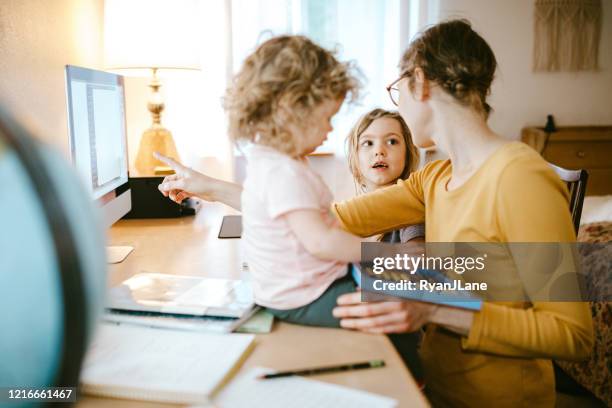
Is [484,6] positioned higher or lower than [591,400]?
higher

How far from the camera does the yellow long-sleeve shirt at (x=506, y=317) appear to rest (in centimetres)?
90

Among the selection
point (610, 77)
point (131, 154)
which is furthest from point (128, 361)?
point (610, 77)

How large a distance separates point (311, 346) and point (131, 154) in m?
2.42

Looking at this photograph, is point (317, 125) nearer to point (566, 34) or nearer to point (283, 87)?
point (283, 87)

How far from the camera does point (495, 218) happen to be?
3.26 ft

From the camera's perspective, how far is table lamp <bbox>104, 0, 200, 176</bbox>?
7.39 ft

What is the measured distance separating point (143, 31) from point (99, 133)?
106cm

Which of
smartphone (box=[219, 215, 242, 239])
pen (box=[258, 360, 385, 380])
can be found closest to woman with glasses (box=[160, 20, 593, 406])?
pen (box=[258, 360, 385, 380])

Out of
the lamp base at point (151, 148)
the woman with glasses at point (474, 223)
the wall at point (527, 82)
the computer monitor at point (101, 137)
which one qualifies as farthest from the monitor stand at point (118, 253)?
the wall at point (527, 82)

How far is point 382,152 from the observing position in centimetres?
176

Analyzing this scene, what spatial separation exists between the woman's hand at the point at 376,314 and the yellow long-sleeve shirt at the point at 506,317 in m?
0.14

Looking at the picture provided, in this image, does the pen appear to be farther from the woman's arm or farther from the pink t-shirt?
the woman's arm

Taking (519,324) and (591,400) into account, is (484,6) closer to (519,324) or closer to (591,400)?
(591,400)

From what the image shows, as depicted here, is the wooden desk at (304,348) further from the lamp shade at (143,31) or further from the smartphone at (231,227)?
the lamp shade at (143,31)
